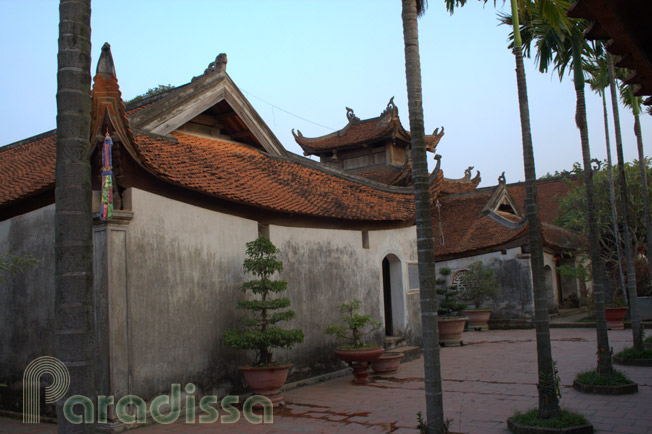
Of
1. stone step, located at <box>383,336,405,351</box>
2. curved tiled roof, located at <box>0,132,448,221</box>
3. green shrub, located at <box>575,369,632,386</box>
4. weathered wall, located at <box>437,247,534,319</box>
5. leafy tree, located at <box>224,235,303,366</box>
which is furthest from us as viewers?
weathered wall, located at <box>437,247,534,319</box>

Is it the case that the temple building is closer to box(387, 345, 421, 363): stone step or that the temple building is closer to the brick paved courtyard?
box(387, 345, 421, 363): stone step

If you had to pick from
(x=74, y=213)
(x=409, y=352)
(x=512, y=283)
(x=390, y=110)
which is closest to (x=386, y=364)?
(x=409, y=352)

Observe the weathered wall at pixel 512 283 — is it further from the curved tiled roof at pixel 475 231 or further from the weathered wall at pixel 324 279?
the weathered wall at pixel 324 279

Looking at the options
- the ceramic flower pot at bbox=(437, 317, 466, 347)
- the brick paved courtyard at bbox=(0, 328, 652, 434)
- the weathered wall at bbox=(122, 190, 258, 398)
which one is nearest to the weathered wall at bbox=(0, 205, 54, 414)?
the brick paved courtyard at bbox=(0, 328, 652, 434)

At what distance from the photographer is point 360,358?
33.6 ft

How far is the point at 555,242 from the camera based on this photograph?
951 inches

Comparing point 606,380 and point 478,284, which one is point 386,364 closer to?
point 606,380

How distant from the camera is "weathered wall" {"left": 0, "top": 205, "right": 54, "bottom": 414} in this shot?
8.12 m

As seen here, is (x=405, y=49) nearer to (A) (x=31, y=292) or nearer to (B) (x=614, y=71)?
(A) (x=31, y=292)

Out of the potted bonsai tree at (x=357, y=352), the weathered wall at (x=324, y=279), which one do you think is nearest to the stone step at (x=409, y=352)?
the weathered wall at (x=324, y=279)

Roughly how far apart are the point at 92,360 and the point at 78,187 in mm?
1034

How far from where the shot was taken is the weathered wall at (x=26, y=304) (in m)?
8.12

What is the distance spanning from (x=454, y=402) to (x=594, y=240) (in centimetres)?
325

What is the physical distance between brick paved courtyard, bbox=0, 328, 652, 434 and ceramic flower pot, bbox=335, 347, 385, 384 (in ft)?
0.78
